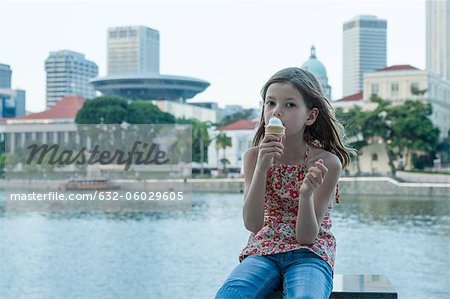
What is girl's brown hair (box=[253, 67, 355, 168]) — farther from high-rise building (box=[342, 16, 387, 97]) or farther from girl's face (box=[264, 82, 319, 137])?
high-rise building (box=[342, 16, 387, 97])

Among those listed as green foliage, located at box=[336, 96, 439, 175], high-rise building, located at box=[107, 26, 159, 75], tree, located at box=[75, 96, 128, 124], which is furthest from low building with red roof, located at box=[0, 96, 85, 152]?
high-rise building, located at box=[107, 26, 159, 75]

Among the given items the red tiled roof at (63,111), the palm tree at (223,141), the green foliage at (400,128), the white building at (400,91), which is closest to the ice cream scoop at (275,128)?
the green foliage at (400,128)

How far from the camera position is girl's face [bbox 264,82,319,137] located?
1.58 m

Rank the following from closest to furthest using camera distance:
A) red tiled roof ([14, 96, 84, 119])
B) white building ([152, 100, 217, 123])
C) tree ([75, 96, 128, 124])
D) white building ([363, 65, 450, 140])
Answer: tree ([75, 96, 128, 124]) → white building ([363, 65, 450, 140]) → red tiled roof ([14, 96, 84, 119]) → white building ([152, 100, 217, 123])

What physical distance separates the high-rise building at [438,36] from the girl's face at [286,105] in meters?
59.6

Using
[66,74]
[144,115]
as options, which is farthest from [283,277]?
[66,74]

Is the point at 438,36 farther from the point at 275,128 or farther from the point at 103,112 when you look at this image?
the point at 275,128

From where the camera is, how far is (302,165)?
5.29ft

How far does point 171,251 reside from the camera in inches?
422

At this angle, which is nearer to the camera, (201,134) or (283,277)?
(283,277)

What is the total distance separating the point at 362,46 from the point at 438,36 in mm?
14915

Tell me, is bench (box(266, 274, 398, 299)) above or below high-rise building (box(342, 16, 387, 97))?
below

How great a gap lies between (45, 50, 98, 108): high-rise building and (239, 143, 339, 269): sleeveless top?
186 ft

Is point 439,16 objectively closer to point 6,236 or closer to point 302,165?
point 6,236
